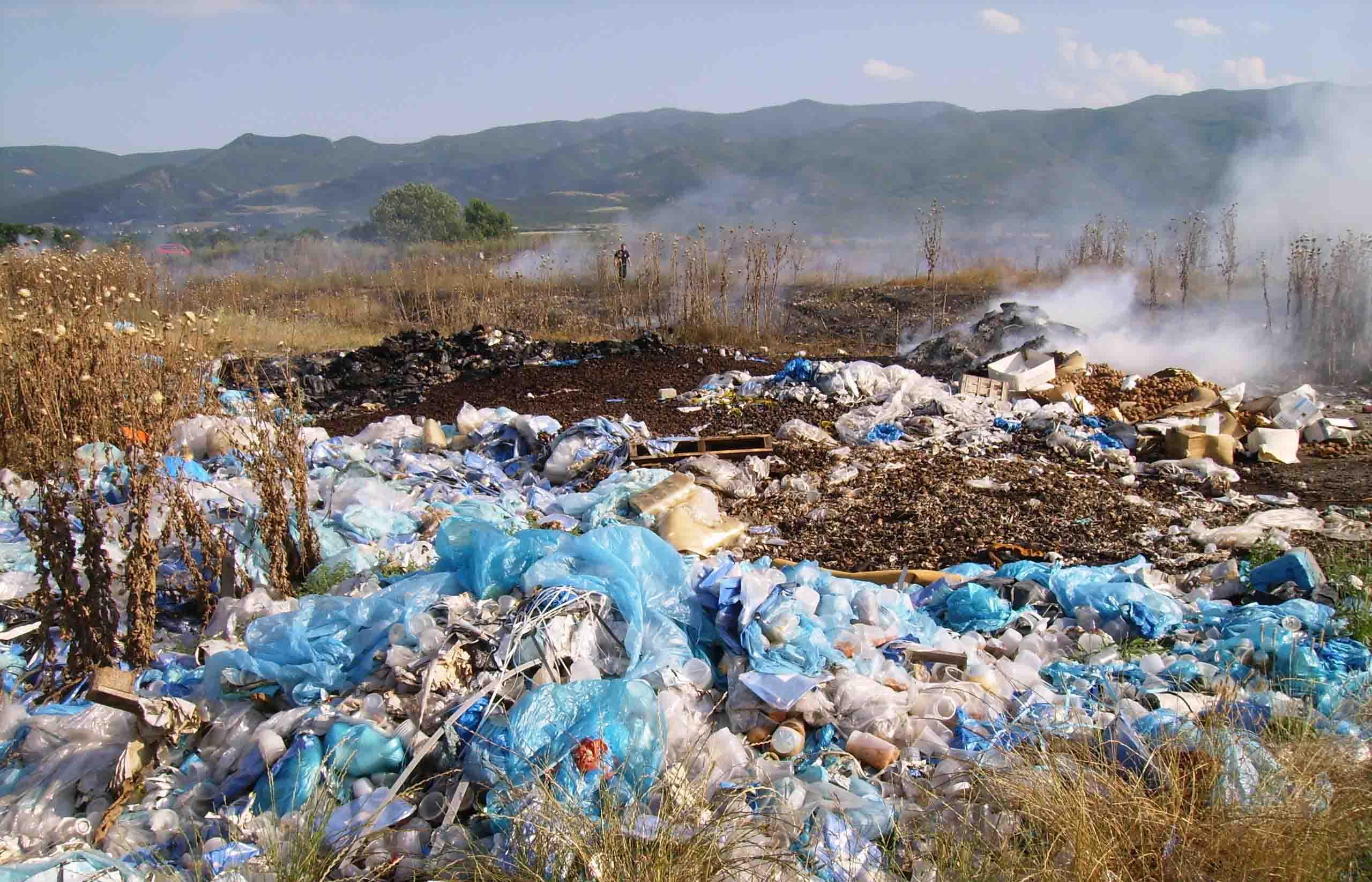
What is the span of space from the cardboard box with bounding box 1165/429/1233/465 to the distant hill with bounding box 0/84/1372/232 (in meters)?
30.5

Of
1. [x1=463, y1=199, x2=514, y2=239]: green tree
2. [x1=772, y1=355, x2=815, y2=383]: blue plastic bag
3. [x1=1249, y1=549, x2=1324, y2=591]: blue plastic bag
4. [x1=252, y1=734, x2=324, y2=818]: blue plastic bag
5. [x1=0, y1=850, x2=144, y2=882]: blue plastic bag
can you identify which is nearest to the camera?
[x1=0, y1=850, x2=144, y2=882]: blue plastic bag

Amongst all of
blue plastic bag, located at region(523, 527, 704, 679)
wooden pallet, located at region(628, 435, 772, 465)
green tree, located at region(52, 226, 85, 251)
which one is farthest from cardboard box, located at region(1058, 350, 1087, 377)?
green tree, located at region(52, 226, 85, 251)

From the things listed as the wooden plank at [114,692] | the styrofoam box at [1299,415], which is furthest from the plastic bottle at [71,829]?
the styrofoam box at [1299,415]

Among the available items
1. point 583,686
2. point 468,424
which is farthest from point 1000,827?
point 468,424

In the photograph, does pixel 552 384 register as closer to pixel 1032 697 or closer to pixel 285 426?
pixel 285 426

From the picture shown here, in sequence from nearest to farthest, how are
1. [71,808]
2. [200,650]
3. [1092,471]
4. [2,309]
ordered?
1. [71,808]
2. [200,650]
3. [2,309]
4. [1092,471]

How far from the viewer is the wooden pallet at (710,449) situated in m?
6.95

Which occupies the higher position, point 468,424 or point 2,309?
point 2,309

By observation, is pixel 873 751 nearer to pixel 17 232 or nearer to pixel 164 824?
pixel 164 824

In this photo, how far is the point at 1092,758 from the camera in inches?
→ 89.1

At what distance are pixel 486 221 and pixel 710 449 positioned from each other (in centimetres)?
3412

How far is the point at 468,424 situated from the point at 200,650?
4440 millimetres

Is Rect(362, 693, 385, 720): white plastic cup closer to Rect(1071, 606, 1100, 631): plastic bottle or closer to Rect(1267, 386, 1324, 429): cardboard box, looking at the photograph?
Rect(1071, 606, 1100, 631): plastic bottle

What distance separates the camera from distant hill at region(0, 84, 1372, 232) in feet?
200
